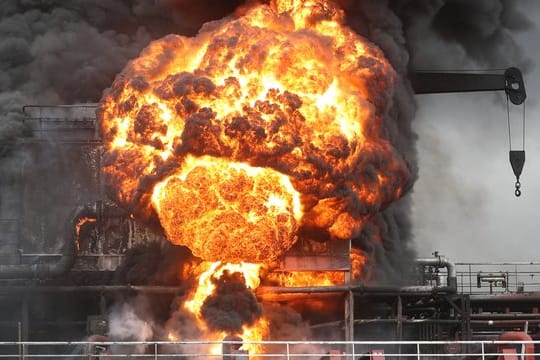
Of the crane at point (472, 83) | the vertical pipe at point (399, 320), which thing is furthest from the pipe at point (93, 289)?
the crane at point (472, 83)

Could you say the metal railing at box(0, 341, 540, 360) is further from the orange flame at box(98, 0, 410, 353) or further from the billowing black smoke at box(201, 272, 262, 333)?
the orange flame at box(98, 0, 410, 353)

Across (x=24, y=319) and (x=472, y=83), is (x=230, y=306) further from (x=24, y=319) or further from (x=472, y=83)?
(x=472, y=83)

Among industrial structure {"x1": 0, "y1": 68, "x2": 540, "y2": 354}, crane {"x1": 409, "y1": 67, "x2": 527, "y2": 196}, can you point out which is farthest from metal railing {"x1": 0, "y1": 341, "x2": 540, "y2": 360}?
crane {"x1": 409, "y1": 67, "x2": 527, "y2": 196}

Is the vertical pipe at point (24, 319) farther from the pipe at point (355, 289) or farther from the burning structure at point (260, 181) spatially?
the pipe at point (355, 289)

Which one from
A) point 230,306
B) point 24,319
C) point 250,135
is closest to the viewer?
point 250,135

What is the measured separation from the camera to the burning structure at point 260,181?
38750 mm

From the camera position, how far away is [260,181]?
128ft

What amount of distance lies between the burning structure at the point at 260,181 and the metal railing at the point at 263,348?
1.94ft

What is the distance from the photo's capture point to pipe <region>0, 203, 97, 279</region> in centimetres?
4797

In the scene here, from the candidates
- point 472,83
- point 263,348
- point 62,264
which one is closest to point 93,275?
point 62,264

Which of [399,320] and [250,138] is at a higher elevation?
[250,138]

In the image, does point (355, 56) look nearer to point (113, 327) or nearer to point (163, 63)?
point (163, 63)

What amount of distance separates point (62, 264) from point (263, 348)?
12.1 meters

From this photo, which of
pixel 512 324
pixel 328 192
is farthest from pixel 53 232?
pixel 512 324
